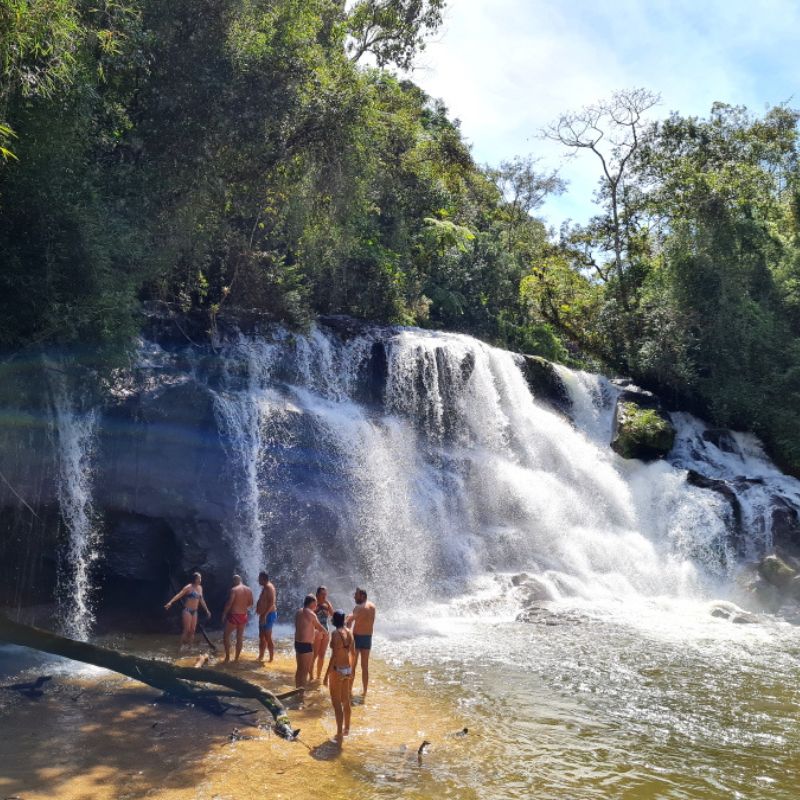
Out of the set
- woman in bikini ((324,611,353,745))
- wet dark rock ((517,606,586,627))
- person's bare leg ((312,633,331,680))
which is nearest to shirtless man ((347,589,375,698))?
person's bare leg ((312,633,331,680))

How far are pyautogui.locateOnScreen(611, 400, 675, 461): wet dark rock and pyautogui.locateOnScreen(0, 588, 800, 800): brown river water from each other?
11.0m

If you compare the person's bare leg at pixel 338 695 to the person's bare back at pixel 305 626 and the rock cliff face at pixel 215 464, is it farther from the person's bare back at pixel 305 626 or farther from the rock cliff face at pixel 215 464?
the rock cliff face at pixel 215 464

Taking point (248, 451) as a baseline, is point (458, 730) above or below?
below

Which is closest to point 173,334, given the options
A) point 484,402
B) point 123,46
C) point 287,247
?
point 287,247

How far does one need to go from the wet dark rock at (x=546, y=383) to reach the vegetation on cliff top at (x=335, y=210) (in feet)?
14.9

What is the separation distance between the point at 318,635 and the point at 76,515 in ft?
18.5

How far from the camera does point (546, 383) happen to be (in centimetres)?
2488

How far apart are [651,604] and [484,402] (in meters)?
7.07

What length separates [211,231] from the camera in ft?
53.7

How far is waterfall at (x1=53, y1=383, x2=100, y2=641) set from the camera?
1383 centimetres

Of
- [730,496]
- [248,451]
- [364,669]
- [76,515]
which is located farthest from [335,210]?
[730,496]

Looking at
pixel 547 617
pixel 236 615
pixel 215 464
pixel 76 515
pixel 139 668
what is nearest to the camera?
pixel 139 668

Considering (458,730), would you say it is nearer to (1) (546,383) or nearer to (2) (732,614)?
(2) (732,614)

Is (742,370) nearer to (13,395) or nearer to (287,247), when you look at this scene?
(287,247)
